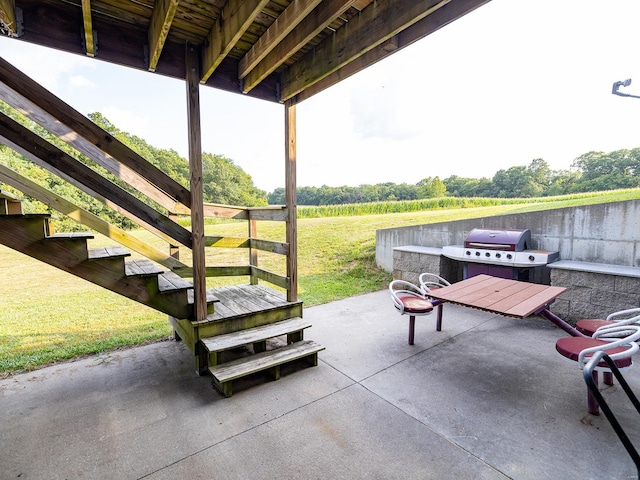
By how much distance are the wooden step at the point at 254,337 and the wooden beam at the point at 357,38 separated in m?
2.31

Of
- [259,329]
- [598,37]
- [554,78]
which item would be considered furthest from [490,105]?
[259,329]

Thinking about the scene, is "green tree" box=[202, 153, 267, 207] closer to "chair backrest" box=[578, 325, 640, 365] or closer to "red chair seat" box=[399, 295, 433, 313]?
"red chair seat" box=[399, 295, 433, 313]

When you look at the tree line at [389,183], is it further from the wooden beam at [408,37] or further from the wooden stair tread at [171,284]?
the wooden beam at [408,37]

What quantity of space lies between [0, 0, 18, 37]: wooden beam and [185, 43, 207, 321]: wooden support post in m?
0.99

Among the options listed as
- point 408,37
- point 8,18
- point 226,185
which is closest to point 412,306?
point 408,37

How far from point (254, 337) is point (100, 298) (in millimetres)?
4222

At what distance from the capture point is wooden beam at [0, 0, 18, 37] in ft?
5.25

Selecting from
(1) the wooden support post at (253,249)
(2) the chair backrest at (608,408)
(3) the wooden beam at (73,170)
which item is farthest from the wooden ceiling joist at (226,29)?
(2) the chair backrest at (608,408)

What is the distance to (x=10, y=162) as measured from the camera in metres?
13.5

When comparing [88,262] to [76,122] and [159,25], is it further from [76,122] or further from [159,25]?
[159,25]

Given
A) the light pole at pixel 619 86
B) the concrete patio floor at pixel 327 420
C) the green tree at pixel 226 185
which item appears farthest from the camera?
the green tree at pixel 226 185

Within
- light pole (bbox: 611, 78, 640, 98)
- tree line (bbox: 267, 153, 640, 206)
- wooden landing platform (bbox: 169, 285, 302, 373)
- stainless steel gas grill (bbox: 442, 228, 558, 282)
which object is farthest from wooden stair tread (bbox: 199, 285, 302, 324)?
tree line (bbox: 267, 153, 640, 206)

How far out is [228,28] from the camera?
74.4 inches

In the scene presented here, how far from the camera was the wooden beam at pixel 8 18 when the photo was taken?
160 cm
